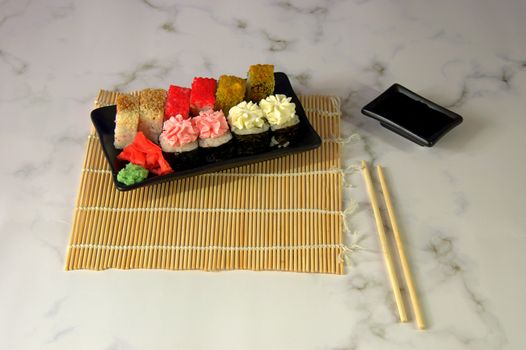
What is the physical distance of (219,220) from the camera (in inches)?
53.6

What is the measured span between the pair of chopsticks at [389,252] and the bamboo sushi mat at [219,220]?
0.27 feet

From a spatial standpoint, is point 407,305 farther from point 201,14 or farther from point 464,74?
point 201,14

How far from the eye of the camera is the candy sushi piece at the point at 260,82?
1.45 meters

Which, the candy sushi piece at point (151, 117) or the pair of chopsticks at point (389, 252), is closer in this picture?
the pair of chopsticks at point (389, 252)

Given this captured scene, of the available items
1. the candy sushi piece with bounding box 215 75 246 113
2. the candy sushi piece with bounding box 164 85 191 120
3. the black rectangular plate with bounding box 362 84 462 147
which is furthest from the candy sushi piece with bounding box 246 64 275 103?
the black rectangular plate with bounding box 362 84 462 147

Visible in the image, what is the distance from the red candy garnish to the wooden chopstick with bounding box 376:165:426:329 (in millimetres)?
549

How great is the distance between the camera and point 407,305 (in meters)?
1.25

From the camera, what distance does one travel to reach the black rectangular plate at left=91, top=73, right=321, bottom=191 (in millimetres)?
1327

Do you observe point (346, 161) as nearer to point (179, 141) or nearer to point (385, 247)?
point (385, 247)

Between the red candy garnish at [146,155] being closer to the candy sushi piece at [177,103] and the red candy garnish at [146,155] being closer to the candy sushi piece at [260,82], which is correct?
the candy sushi piece at [177,103]

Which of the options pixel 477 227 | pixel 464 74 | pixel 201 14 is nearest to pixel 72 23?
pixel 201 14

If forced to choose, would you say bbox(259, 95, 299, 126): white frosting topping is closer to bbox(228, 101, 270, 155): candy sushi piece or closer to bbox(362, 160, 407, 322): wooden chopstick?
bbox(228, 101, 270, 155): candy sushi piece

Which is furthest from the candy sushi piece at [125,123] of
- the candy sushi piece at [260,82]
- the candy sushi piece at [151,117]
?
the candy sushi piece at [260,82]

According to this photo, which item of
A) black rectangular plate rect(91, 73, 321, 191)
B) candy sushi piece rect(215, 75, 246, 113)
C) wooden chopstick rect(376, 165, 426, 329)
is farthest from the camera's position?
candy sushi piece rect(215, 75, 246, 113)
